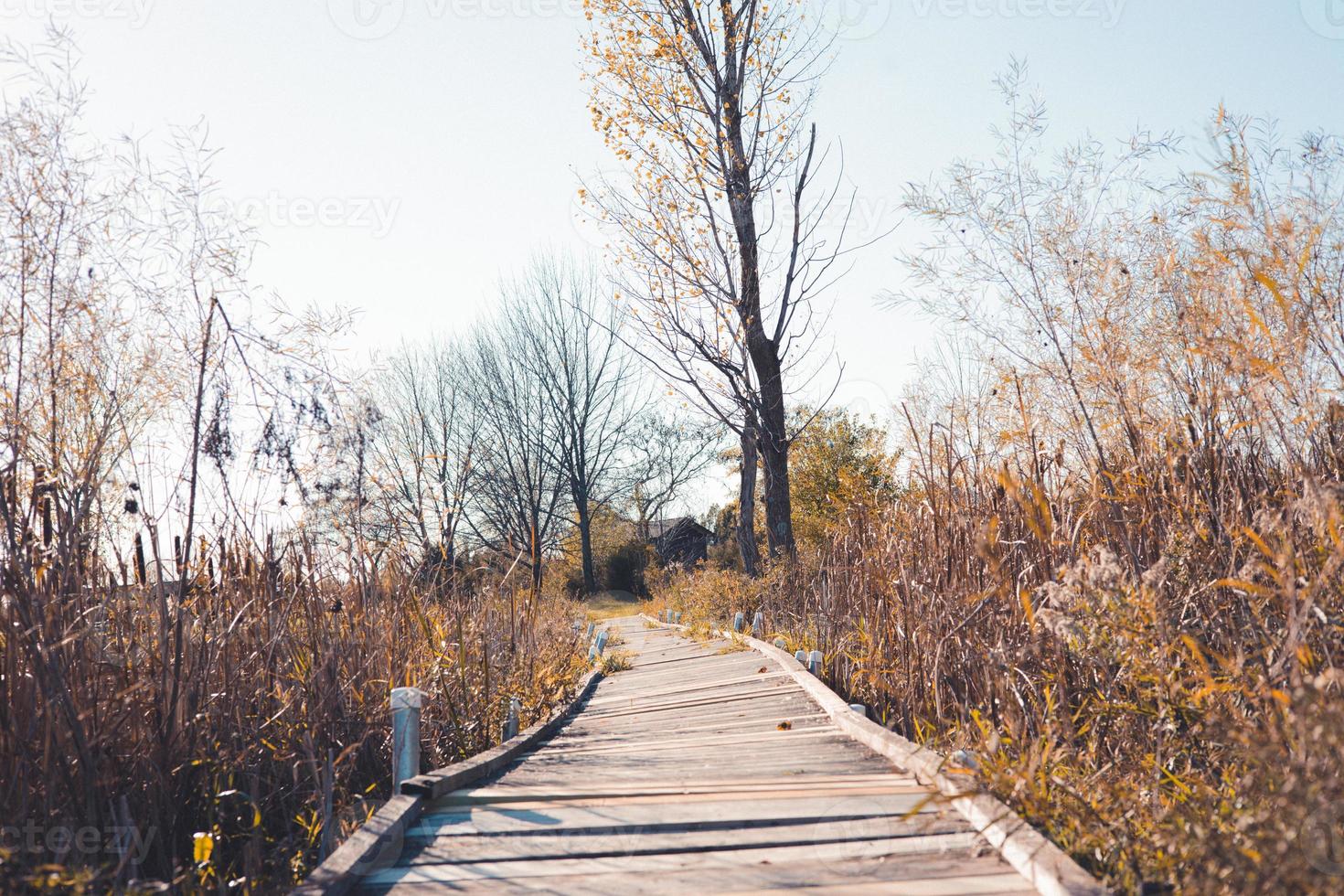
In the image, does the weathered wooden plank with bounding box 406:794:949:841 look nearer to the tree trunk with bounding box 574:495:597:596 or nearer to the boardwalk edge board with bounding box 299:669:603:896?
the boardwalk edge board with bounding box 299:669:603:896

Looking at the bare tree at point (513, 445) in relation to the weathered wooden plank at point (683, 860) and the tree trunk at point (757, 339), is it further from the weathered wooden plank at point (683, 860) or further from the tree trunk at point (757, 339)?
the weathered wooden plank at point (683, 860)

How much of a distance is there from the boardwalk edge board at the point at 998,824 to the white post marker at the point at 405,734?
156 cm

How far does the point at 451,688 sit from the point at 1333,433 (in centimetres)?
340

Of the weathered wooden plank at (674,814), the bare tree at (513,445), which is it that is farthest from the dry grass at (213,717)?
the bare tree at (513,445)

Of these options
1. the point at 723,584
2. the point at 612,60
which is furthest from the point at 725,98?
the point at 723,584

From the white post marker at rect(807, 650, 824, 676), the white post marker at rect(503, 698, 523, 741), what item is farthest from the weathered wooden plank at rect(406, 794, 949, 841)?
the white post marker at rect(807, 650, 824, 676)

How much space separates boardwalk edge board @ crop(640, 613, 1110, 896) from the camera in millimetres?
1756

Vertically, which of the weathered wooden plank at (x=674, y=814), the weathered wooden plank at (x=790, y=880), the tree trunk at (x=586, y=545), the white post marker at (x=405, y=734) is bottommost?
the weathered wooden plank at (x=790, y=880)

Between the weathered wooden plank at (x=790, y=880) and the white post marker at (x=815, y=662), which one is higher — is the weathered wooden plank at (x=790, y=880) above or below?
below

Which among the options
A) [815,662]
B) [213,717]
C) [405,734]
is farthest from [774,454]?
[213,717]

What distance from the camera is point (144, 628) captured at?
3.06 m

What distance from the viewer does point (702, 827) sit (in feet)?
7.67

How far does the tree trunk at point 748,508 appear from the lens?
36.7ft

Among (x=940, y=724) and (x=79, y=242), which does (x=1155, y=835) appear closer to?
(x=940, y=724)
